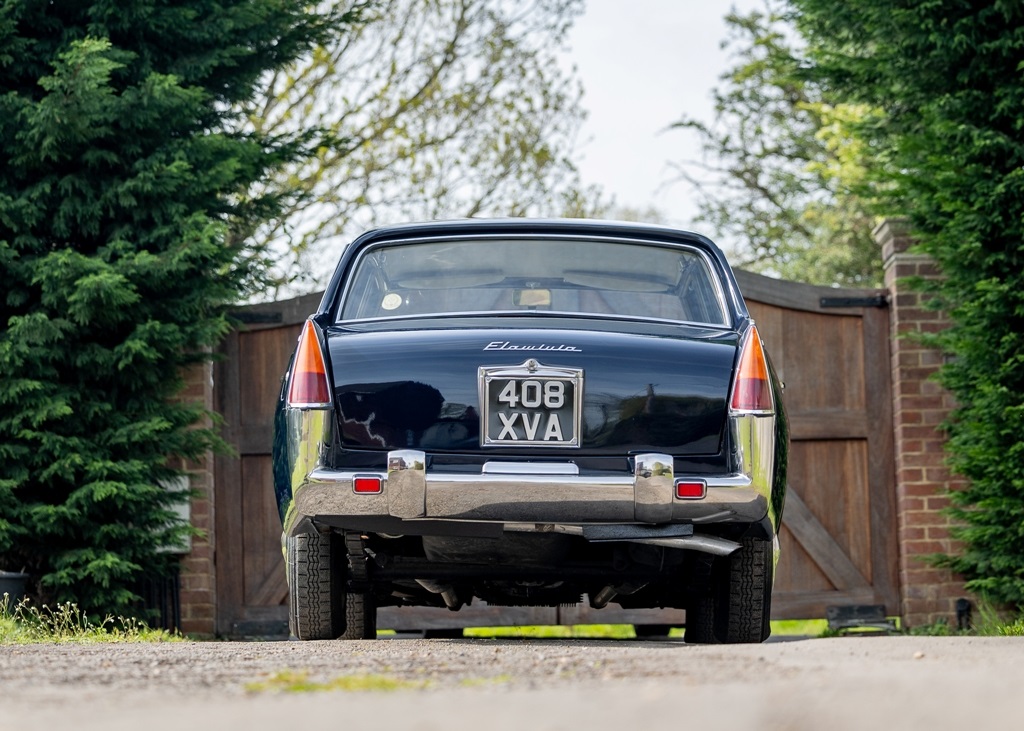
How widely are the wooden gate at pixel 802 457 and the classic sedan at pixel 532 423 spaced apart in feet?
13.5

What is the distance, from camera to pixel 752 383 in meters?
5.44

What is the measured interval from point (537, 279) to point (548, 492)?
120cm

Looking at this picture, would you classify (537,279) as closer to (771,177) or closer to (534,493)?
(534,493)

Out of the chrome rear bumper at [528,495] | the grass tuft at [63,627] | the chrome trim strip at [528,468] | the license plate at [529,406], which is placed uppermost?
the license plate at [529,406]

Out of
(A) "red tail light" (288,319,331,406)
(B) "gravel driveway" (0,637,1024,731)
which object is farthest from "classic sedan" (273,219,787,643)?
(B) "gravel driveway" (0,637,1024,731)

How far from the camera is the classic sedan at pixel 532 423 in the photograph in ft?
17.1

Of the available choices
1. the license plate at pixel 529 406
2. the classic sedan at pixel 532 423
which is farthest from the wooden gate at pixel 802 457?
the license plate at pixel 529 406

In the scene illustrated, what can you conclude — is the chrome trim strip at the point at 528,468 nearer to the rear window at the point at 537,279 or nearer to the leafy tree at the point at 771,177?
the rear window at the point at 537,279

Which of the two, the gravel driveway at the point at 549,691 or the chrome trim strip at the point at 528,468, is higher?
the chrome trim strip at the point at 528,468

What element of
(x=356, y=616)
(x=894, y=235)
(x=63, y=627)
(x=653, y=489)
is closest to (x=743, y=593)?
(x=653, y=489)

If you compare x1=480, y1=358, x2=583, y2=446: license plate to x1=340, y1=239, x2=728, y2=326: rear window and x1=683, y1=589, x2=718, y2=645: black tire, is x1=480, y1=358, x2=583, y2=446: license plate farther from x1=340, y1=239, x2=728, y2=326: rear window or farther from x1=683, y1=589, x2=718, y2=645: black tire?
x1=683, y1=589, x2=718, y2=645: black tire

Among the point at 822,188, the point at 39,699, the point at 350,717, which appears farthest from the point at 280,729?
the point at 822,188

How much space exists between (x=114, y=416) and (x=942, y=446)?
549 centimetres

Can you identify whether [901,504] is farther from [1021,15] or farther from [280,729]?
[280,729]
